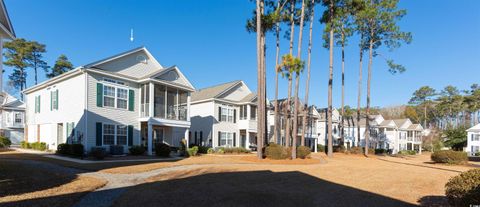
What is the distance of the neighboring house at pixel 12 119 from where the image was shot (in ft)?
118

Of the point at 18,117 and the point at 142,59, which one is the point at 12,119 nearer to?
the point at 18,117

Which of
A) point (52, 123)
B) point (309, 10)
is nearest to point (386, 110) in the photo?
point (309, 10)

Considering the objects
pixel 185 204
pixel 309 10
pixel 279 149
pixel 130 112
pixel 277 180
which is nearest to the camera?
pixel 185 204

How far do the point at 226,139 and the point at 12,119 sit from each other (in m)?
29.9

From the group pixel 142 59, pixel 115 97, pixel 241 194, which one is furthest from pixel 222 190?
pixel 142 59

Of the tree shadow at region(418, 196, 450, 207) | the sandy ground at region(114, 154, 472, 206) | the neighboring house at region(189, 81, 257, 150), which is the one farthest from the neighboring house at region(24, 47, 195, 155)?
the tree shadow at region(418, 196, 450, 207)

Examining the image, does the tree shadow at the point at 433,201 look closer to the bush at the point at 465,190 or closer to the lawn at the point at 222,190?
the lawn at the point at 222,190

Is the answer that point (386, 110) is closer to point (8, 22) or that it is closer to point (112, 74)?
point (112, 74)

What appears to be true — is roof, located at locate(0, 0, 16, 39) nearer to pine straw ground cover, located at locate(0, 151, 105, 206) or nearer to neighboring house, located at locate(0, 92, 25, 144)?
pine straw ground cover, located at locate(0, 151, 105, 206)

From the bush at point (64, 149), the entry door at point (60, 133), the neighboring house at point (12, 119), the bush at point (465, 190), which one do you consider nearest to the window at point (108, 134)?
the bush at point (64, 149)

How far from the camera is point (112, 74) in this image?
19141mm

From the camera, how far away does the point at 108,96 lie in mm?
19219

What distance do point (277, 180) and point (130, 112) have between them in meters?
14.2

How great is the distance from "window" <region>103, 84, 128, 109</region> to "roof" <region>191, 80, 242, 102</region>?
372 inches
